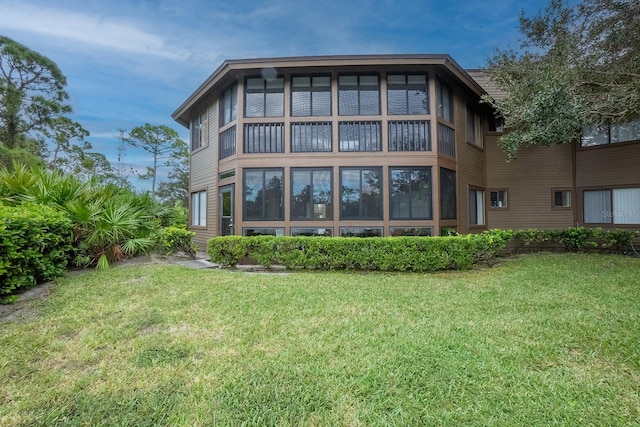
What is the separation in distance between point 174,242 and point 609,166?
1557cm

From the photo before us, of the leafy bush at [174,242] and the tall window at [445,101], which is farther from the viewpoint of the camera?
the tall window at [445,101]

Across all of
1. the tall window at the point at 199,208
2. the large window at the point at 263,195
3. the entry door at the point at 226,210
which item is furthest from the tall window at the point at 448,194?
the tall window at the point at 199,208

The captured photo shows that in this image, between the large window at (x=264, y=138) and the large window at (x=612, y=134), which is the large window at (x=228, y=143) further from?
the large window at (x=612, y=134)

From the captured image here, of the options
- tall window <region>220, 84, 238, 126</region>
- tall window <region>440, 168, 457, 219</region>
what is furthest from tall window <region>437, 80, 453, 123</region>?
tall window <region>220, 84, 238, 126</region>

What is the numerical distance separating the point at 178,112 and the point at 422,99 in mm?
10203

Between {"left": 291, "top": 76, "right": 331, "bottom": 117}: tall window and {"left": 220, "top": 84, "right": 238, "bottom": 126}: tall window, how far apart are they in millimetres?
2043

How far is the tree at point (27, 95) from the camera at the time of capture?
719 inches

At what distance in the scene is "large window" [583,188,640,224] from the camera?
36.8 feet

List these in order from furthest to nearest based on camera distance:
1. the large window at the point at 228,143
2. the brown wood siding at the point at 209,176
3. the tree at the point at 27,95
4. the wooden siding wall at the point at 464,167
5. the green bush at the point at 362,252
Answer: the tree at the point at 27,95 → the brown wood siding at the point at 209,176 → the wooden siding wall at the point at 464,167 → the large window at the point at 228,143 → the green bush at the point at 362,252

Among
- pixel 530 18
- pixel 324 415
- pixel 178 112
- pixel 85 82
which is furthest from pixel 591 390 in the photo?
pixel 85 82

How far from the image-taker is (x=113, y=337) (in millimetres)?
3678

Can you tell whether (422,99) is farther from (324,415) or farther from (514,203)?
(324,415)

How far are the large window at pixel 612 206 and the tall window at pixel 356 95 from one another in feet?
30.7

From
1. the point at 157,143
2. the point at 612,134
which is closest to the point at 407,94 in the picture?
the point at 612,134
